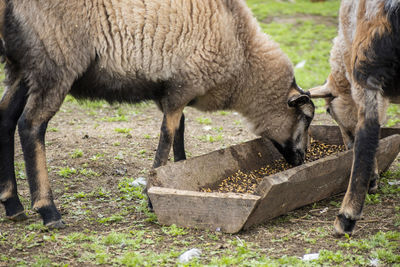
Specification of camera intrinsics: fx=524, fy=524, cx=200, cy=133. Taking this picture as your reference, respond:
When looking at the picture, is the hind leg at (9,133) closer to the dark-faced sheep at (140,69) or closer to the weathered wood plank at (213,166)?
the dark-faced sheep at (140,69)

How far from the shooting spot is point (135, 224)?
16.4ft

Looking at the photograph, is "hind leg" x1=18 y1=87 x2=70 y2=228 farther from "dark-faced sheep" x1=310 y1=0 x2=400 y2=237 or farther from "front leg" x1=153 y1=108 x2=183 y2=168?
"dark-faced sheep" x1=310 y1=0 x2=400 y2=237

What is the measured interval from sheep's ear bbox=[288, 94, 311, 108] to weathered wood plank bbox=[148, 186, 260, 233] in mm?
1721

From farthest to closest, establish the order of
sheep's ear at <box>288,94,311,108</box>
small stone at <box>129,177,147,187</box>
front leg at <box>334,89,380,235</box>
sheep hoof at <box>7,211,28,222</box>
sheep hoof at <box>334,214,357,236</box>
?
small stone at <box>129,177,147,187</box> < sheep's ear at <box>288,94,311,108</box> < sheep hoof at <box>7,211,28,222</box> < sheep hoof at <box>334,214,357,236</box> < front leg at <box>334,89,380,235</box>

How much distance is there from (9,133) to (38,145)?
0.52 m

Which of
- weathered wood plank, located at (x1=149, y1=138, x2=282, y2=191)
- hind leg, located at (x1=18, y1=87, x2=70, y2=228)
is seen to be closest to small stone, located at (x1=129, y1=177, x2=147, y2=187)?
weathered wood plank, located at (x1=149, y1=138, x2=282, y2=191)

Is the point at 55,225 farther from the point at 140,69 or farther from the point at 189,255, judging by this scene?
the point at 140,69

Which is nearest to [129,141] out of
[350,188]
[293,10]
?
[350,188]

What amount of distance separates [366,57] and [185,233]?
85.3 inches

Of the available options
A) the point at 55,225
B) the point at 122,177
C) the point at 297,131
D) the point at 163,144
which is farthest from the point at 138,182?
the point at 297,131

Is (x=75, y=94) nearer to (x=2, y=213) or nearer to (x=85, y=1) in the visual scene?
(x=85, y=1)

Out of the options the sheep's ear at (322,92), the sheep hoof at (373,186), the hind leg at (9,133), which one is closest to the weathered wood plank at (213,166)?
the sheep's ear at (322,92)

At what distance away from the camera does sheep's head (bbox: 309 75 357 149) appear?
19.7ft

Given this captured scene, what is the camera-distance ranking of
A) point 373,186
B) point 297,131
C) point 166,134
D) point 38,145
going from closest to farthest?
point 38,145, point 166,134, point 373,186, point 297,131
